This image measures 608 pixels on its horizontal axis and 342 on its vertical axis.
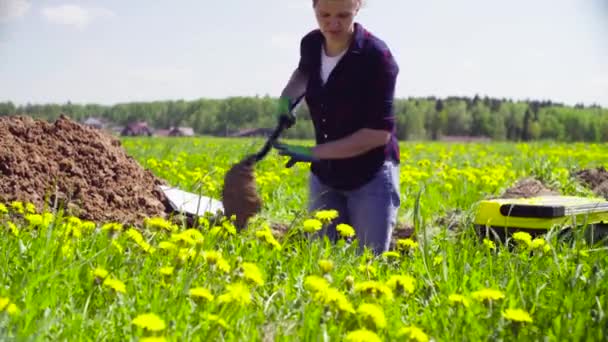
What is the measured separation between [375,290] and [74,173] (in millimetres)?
2716

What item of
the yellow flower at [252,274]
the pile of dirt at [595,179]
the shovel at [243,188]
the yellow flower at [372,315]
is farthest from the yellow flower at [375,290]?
the pile of dirt at [595,179]

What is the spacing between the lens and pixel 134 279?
219cm

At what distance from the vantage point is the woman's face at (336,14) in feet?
10.9

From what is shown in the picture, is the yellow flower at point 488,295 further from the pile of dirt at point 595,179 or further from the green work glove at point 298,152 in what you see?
A: the pile of dirt at point 595,179

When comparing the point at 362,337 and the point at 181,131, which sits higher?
the point at 362,337

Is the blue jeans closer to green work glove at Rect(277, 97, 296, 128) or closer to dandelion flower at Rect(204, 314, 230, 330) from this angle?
green work glove at Rect(277, 97, 296, 128)

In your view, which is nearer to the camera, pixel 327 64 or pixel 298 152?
pixel 298 152

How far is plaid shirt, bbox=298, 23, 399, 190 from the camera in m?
3.50

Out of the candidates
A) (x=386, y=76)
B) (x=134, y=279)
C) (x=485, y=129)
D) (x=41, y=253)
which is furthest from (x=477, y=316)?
(x=485, y=129)

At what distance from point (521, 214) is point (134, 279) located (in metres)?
2.15

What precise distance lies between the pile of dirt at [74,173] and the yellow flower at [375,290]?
223 centimetres

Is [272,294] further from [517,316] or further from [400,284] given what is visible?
[517,316]

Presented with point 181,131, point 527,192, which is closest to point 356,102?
point 527,192

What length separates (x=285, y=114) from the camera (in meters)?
3.69
